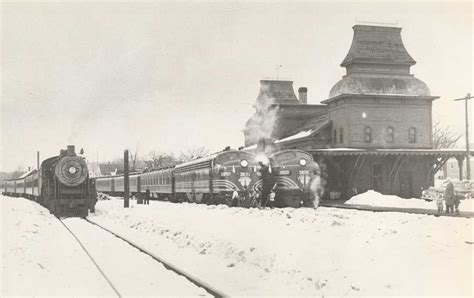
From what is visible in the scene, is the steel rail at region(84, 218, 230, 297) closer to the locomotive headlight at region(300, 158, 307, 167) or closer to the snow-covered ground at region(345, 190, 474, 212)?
the locomotive headlight at region(300, 158, 307, 167)

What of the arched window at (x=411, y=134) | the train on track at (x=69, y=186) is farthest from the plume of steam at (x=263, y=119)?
the train on track at (x=69, y=186)

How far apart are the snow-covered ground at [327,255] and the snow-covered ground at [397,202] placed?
43.2ft

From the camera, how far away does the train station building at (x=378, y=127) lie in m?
41.6

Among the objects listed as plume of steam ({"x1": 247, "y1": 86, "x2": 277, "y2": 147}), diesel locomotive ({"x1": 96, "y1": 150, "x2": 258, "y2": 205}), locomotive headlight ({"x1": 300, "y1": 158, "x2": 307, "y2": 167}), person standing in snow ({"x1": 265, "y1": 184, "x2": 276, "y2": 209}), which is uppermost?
plume of steam ({"x1": 247, "y1": 86, "x2": 277, "y2": 147})

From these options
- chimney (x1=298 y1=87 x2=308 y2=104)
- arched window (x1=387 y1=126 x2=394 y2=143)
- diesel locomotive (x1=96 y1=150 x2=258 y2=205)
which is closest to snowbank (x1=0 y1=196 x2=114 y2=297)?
diesel locomotive (x1=96 y1=150 x2=258 y2=205)

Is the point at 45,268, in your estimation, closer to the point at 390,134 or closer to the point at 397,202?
the point at 397,202

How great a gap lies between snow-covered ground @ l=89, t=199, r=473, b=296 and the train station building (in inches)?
977

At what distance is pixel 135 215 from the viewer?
84.3ft

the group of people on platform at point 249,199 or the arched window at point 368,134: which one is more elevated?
the arched window at point 368,134

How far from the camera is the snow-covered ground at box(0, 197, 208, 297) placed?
31.5 ft

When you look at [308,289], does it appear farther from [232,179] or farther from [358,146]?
[358,146]

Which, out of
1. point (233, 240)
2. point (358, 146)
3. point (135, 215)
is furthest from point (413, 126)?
point (233, 240)

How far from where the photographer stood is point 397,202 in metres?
31.4

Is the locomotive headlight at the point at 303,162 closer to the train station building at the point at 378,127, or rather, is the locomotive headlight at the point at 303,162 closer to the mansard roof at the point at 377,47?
the train station building at the point at 378,127
